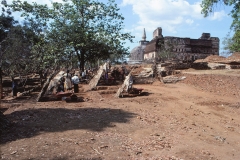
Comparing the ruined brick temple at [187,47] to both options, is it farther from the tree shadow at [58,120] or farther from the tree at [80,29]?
the tree shadow at [58,120]

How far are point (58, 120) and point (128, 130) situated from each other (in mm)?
2327

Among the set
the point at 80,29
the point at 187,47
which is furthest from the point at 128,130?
the point at 187,47

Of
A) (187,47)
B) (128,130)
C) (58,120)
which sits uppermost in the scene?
(187,47)

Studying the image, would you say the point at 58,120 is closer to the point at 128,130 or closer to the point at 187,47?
the point at 128,130

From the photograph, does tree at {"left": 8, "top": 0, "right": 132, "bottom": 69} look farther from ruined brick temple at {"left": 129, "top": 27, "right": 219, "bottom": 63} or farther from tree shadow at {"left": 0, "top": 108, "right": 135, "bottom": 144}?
ruined brick temple at {"left": 129, "top": 27, "right": 219, "bottom": 63}

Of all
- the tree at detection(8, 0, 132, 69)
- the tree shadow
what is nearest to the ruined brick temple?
the tree at detection(8, 0, 132, 69)

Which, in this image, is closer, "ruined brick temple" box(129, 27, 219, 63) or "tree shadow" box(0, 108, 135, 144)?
"tree shadow" box(0, 108, 135, 144)

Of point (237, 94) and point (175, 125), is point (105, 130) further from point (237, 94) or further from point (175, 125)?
point (237, 94)

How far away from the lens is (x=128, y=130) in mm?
6527

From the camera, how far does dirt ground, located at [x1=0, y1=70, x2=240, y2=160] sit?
4.93 metres

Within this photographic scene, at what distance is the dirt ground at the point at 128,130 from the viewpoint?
4.93 m

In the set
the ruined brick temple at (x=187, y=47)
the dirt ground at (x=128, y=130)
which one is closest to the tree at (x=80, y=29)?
the dirt ground at (x=128, y=130)

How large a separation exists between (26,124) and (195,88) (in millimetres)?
10838

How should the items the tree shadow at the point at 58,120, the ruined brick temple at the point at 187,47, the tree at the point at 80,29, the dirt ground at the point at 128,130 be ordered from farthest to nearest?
the ruined brick temple at the point at 187,47 < the tree at the point at 80,29 < the tree shadow at the point at 58,120 < the dirt ground at the point at 128,130
